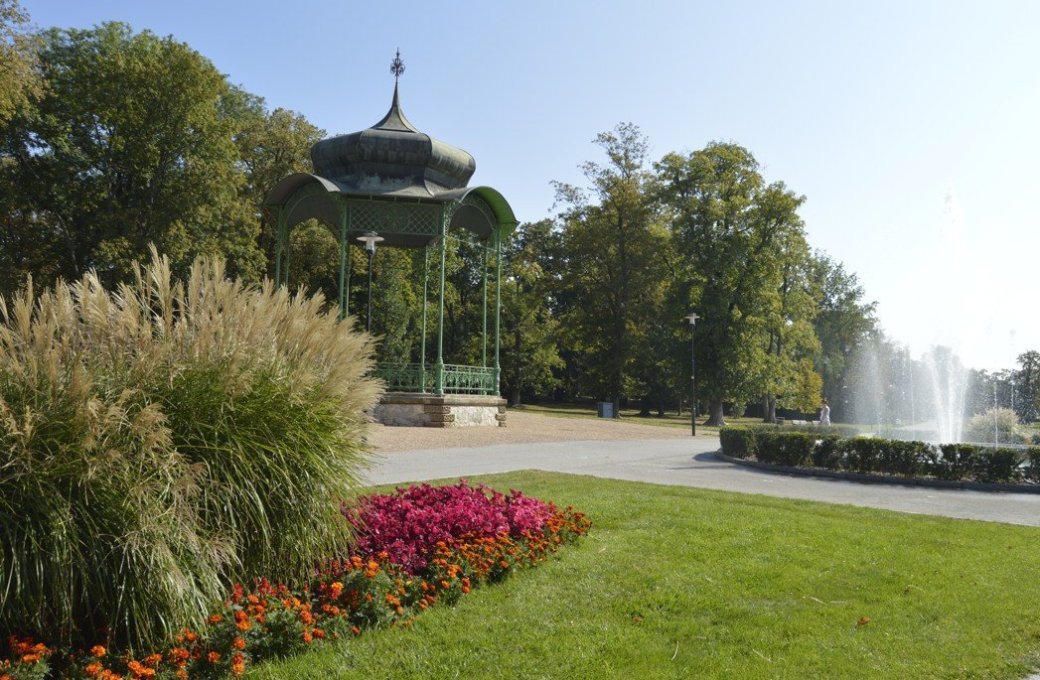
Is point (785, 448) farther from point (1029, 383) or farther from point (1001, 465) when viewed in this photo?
point (1029, 383)

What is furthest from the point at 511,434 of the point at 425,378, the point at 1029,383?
the point at 1029,383

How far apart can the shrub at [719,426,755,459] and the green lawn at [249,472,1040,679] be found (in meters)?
10.1

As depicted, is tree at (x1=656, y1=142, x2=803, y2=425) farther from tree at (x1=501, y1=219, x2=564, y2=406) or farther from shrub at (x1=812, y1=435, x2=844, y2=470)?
shrub at (x1=812, y1=435, x2=844, y2=470)

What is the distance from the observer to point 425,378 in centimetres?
2364

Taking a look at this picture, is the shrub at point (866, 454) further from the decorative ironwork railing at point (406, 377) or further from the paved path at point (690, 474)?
the decorative ironwork railing at point (406, 377)

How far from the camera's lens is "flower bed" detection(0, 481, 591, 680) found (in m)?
3.63

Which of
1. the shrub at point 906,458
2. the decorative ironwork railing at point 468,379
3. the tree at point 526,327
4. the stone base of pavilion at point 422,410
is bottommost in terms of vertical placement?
the shrub at point 906,458

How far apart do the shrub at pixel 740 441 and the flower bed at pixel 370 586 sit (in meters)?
11.8

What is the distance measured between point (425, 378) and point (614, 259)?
974 inches

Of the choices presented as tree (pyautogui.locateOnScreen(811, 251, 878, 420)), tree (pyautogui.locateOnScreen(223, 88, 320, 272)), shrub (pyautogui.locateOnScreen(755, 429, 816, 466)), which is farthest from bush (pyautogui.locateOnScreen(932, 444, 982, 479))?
tree (pyautogui.locateOnScreen(811, 251, 878, 420))

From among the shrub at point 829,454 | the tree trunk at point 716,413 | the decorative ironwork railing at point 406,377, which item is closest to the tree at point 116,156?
the decorative ironwork railing at point 406,377

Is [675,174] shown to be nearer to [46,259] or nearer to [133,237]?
[133,237]

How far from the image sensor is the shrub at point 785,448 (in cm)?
1622

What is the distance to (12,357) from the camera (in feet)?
12.3
